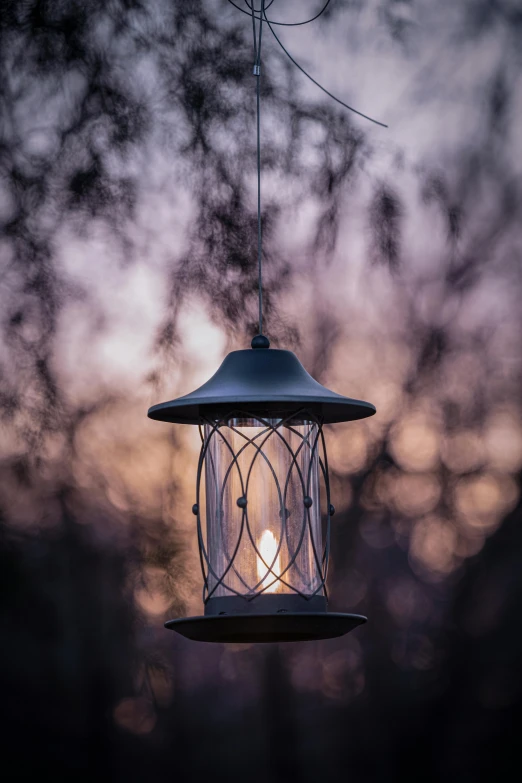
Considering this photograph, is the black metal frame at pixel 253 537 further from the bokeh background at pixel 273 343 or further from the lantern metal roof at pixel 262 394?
the bokeh background at pixel 273 343

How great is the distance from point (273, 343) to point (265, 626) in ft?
5.78

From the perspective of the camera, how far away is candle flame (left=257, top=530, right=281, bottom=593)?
1401 mm

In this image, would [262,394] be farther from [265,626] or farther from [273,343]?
[273,343]

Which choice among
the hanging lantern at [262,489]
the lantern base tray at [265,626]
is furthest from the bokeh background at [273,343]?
the lantern base tray at [265,626]

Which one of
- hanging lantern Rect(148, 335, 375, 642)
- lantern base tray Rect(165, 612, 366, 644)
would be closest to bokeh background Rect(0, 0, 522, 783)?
hanging lantern Rect(148, 335, 375, 642)

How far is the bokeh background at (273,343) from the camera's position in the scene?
286 centimetres

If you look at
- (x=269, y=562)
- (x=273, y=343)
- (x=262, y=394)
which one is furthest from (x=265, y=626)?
(x=273, y=343)

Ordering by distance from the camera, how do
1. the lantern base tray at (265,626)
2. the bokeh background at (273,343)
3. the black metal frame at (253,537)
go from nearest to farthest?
the lantern base tray at (265,626) → the black metal frame at (253,537) → the bokeh background at (273,343)

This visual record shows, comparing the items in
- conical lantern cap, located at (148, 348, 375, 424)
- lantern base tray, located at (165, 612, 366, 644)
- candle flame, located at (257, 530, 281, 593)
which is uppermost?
conical lantern cap, located at (148, 348, 375, 424)

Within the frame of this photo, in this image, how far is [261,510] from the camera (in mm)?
1444

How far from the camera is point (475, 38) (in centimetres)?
309

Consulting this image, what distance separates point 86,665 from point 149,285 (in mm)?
1087

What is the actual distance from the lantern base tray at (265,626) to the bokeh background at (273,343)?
157 cm

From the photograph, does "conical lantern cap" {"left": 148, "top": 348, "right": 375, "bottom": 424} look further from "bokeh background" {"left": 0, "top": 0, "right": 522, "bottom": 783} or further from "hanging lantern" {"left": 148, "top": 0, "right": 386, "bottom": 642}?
"bokeh background" {"left": 0, "top": 0, "right": 522, "bottom": 783}
